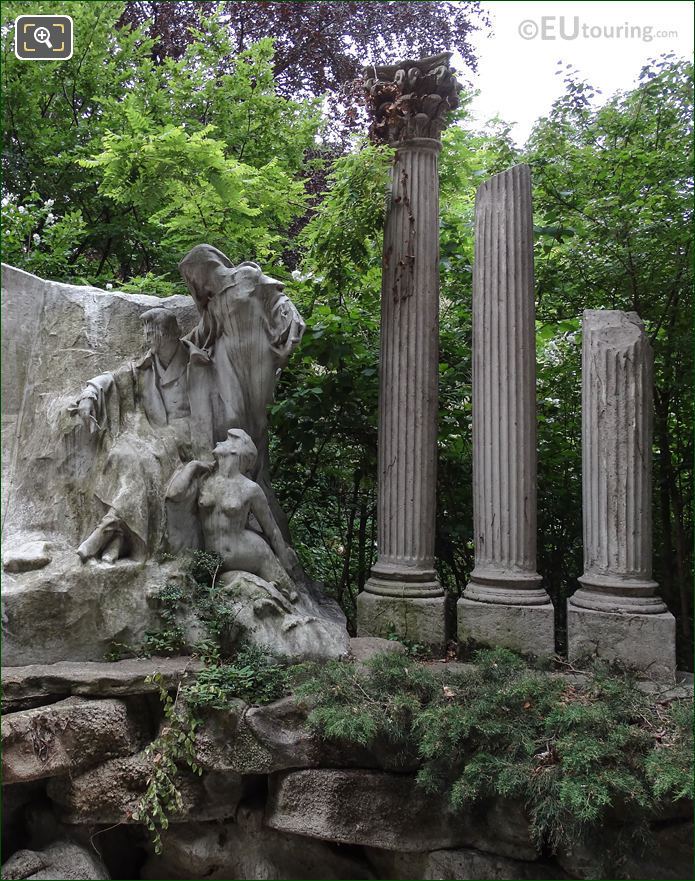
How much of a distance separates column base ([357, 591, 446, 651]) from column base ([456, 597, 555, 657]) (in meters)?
0.27

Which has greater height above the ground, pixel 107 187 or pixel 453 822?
pixel 107 187

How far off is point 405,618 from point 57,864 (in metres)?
2.65

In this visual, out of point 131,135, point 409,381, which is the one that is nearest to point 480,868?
point 409,381

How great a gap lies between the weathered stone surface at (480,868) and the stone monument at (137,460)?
1.29m

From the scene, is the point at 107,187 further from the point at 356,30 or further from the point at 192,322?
the point at 356,30

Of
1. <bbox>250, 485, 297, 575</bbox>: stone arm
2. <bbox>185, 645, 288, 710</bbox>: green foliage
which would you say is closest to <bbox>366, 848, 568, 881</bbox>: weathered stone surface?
<bbox>185, 645, 288, 710</bbox>: green foliage

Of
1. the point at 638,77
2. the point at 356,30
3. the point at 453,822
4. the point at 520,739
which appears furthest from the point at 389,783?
the point at 356,30

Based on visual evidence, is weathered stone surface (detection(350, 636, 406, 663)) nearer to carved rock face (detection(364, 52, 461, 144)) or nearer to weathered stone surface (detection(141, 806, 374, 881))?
weathered stone surface (detection(141, 806, 374, 881))

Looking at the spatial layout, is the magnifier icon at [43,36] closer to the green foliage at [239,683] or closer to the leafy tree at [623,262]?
the leafy tree at [623,262]

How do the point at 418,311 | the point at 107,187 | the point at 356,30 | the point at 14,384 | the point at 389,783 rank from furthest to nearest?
the point at 356,30
the point at 107,187
the point at 418,311
the point at 14,384
the point at 389,783

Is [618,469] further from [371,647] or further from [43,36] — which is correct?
[43,36]

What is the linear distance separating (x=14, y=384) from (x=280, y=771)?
2764 mm

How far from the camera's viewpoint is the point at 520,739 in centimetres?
348

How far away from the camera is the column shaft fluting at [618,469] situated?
4852mm
